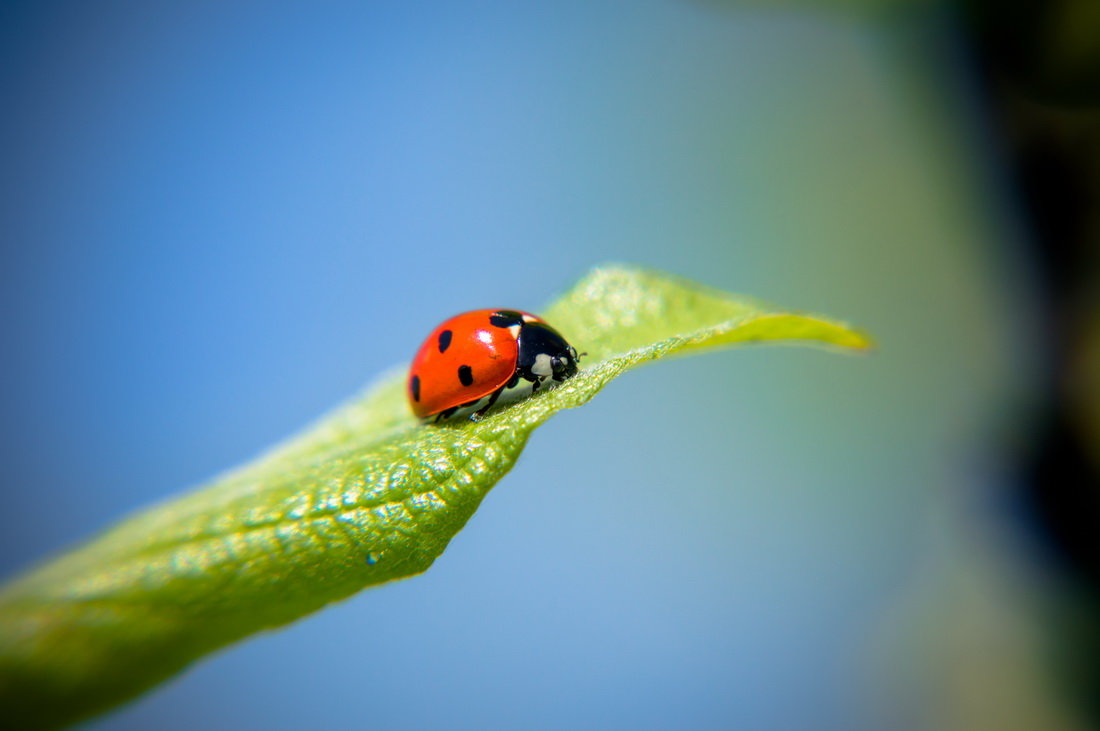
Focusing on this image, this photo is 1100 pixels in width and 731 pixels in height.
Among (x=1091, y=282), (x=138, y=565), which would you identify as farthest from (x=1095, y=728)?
(x=138, y=565)

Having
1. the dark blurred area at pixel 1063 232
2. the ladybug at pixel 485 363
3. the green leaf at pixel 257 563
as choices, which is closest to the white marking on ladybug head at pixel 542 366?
the ladybug at pixel 485 363

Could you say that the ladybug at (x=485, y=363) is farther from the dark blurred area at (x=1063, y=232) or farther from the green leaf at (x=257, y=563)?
the dark blurred area at (x=1063, y=232)

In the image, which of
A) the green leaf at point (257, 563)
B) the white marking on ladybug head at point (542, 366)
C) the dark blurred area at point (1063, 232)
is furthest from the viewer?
the dark blurred area at point (1063, 232)

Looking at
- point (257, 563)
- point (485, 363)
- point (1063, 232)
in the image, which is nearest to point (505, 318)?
point (485, 363)

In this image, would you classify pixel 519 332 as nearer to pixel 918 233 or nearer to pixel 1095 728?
pixel 1095 728

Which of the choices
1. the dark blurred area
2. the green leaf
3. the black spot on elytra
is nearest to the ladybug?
the black spot on elytra

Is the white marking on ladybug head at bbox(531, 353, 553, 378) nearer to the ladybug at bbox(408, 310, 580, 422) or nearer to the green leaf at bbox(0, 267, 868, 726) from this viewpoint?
the ladybug at bbox(408, 310, 580, 422)
